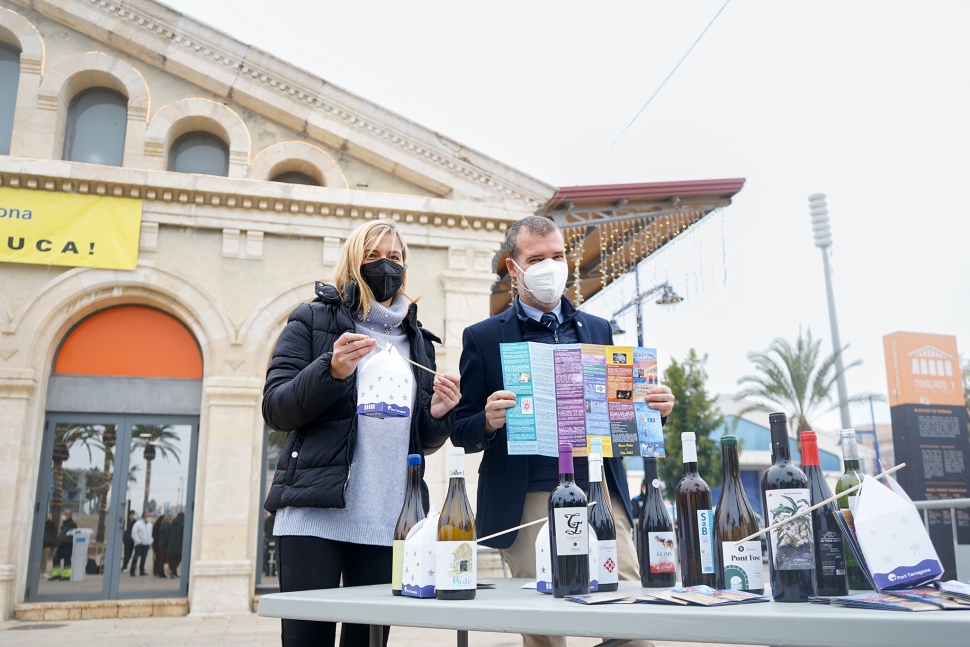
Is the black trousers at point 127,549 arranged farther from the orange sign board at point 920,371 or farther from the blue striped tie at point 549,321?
the orange sign board at point 920,371

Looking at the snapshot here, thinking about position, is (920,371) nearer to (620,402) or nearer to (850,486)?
(620,402)

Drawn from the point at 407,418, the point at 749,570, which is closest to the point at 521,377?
the point at 407,418

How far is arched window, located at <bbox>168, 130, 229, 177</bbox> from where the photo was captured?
10.4 m

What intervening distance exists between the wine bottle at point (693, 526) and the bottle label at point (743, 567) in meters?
0.08

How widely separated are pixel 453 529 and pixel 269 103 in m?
9.54

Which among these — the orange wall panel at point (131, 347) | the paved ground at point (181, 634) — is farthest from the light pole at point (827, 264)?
the orange wall panel at point (131, 347)

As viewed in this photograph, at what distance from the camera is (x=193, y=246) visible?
31.5 feet

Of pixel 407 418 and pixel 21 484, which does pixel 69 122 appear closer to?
pixel 21 484

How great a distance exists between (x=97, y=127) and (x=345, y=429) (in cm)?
960

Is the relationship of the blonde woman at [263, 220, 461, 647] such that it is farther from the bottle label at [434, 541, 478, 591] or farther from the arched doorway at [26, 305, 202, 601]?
the arched doorway at [26, 305, 202, 601]

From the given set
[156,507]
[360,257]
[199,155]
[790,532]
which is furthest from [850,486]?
[199,155]

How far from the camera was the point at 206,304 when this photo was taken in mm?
9453

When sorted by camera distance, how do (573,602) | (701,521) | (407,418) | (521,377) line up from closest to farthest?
(573,602)
(701,521)
(521,377)
(407,418)

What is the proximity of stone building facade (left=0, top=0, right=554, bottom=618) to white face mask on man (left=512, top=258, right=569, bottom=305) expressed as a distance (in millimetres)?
7028
